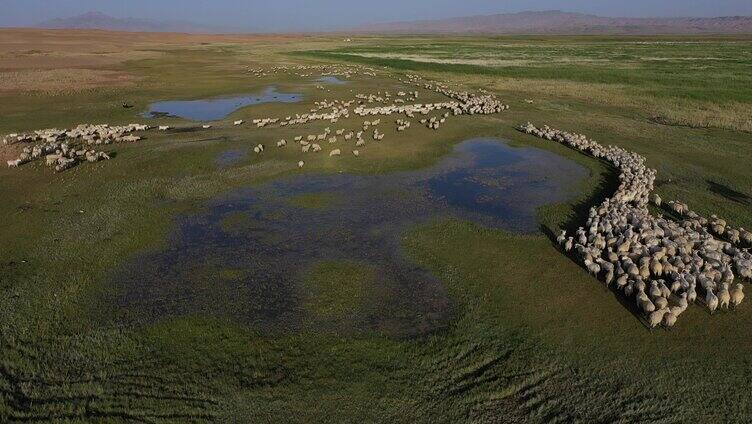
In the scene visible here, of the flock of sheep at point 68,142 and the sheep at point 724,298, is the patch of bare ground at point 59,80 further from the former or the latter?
the sheep at point 724,298

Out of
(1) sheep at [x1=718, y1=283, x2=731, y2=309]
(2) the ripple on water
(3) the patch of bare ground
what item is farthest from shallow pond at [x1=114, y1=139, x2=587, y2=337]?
(3) the patch of bare ground

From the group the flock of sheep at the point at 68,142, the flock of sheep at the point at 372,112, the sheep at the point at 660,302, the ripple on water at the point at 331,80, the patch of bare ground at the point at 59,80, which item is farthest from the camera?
the ripple on water at the point at 331,80

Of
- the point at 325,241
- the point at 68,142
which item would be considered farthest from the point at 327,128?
the point at 325,241

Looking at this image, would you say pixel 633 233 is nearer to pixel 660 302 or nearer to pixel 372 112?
pixel 660 302

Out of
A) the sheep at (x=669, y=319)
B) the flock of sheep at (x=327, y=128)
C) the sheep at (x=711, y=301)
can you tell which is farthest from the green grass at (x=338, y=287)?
the flock of sheep at (x=327, y=128)

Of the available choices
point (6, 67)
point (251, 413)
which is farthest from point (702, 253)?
point (6, 67)

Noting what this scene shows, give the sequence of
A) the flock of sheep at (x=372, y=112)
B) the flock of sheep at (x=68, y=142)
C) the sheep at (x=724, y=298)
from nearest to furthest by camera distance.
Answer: the sheep at (x=724, y=298), the flock of sheep at (x=68, y=142), the flock of sheep at (x=372, y=112)
